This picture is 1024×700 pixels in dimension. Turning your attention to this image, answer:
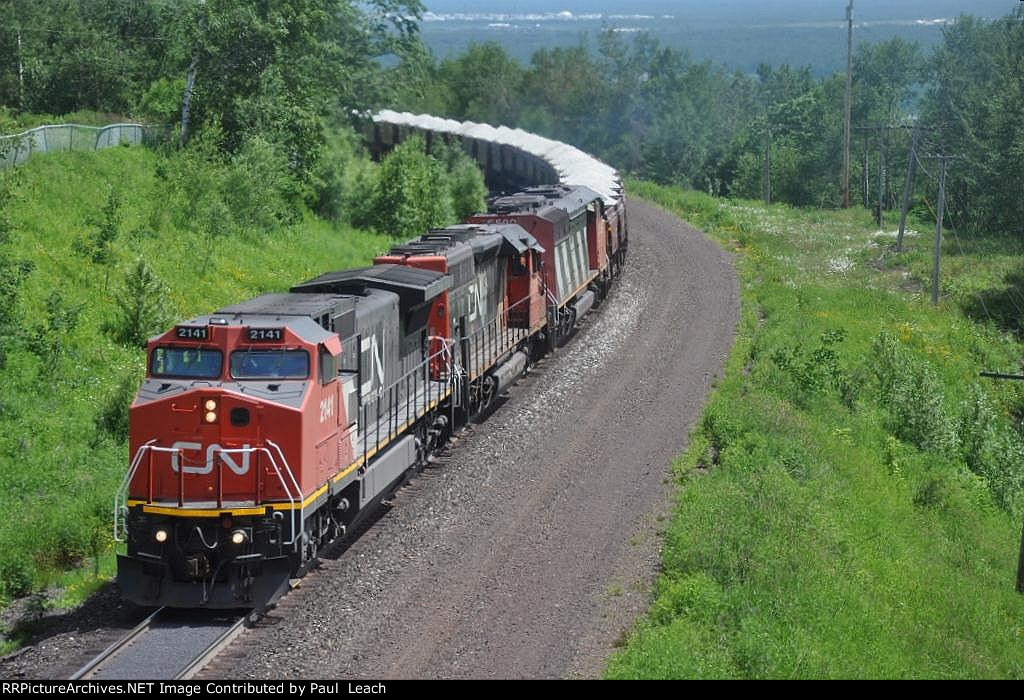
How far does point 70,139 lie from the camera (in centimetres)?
3541

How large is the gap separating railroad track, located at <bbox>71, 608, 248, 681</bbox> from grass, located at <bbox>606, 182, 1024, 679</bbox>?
4.22 meters

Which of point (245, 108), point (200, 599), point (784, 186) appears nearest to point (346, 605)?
point (200, 599)

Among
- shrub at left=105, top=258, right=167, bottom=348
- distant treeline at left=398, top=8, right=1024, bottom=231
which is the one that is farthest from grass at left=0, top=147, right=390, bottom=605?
distant treeline at left=398, top=8, right=1024, bottom=231

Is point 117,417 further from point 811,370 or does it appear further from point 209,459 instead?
point 811,370

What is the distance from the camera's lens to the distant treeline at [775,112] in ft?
198

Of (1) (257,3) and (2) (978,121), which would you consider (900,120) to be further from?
(1) (257,3)

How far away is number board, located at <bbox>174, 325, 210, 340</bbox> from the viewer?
1453cm

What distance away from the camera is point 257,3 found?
136 ft

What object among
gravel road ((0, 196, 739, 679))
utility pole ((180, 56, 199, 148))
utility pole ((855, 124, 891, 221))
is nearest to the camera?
gravel road ((0, 196, 739, 679))

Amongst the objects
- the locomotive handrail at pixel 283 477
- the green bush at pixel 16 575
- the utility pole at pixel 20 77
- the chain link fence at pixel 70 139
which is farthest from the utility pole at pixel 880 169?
the green bush at pixel 16 575

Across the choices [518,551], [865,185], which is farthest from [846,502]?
[865,185]

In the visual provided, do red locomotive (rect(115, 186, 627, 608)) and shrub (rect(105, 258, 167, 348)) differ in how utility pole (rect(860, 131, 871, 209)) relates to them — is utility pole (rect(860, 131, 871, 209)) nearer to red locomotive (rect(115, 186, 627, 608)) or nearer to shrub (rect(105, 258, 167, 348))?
shrub (rect(105, 258, 167, 348))

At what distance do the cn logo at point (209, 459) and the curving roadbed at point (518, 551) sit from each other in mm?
1795

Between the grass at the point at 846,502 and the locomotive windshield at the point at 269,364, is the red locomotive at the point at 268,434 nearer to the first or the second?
the locomotive windshield at the point at 269,364
